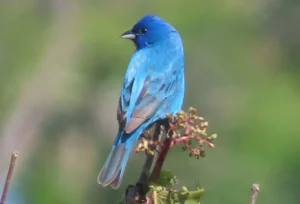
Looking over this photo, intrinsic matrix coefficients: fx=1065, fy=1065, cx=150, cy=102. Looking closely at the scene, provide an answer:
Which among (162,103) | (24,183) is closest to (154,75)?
(162,103)

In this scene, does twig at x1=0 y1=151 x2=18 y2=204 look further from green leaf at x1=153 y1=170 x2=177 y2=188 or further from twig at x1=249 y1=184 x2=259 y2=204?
twig at x1=249 y1=184 x2=259 y2=204

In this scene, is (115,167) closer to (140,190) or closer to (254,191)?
(140,190)

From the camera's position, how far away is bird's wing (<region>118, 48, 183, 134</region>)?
9.80 feet

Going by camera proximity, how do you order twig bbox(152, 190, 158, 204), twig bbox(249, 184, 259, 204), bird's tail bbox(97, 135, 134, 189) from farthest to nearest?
bird's tail bbox(97, 135, 134, 189) < twig bbox(152, 190, 158, 204) < twig bbox(249, 184, 259, 204)

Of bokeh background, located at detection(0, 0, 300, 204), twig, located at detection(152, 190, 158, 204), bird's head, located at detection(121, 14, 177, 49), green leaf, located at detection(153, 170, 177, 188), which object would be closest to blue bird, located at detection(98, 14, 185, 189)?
bird's head, located at detection(121, 14, 177, 49)

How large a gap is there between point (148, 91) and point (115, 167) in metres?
0.57

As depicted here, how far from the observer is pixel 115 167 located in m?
2.68

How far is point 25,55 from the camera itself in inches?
353

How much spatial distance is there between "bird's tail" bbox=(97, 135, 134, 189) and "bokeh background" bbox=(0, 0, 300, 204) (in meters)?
2.63

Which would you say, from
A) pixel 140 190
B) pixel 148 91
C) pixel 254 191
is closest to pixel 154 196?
pixel 140 190

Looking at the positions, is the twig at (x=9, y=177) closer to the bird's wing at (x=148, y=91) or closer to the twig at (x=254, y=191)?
the twig at (x=254, y=191)

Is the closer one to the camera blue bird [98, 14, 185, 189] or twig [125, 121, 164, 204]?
twig [125, 121, 164, 204]

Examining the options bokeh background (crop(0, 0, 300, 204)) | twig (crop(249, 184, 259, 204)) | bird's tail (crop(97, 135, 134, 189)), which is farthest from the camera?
bokeh background (crop(0, 0, 300, 204))

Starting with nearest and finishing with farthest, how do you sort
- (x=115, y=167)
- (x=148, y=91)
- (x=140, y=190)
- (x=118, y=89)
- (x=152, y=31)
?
(x=140, y=190) < (x=115, y=167) < (x=148, y=91) < (x=152, y=31) < (x=118, y=89)
